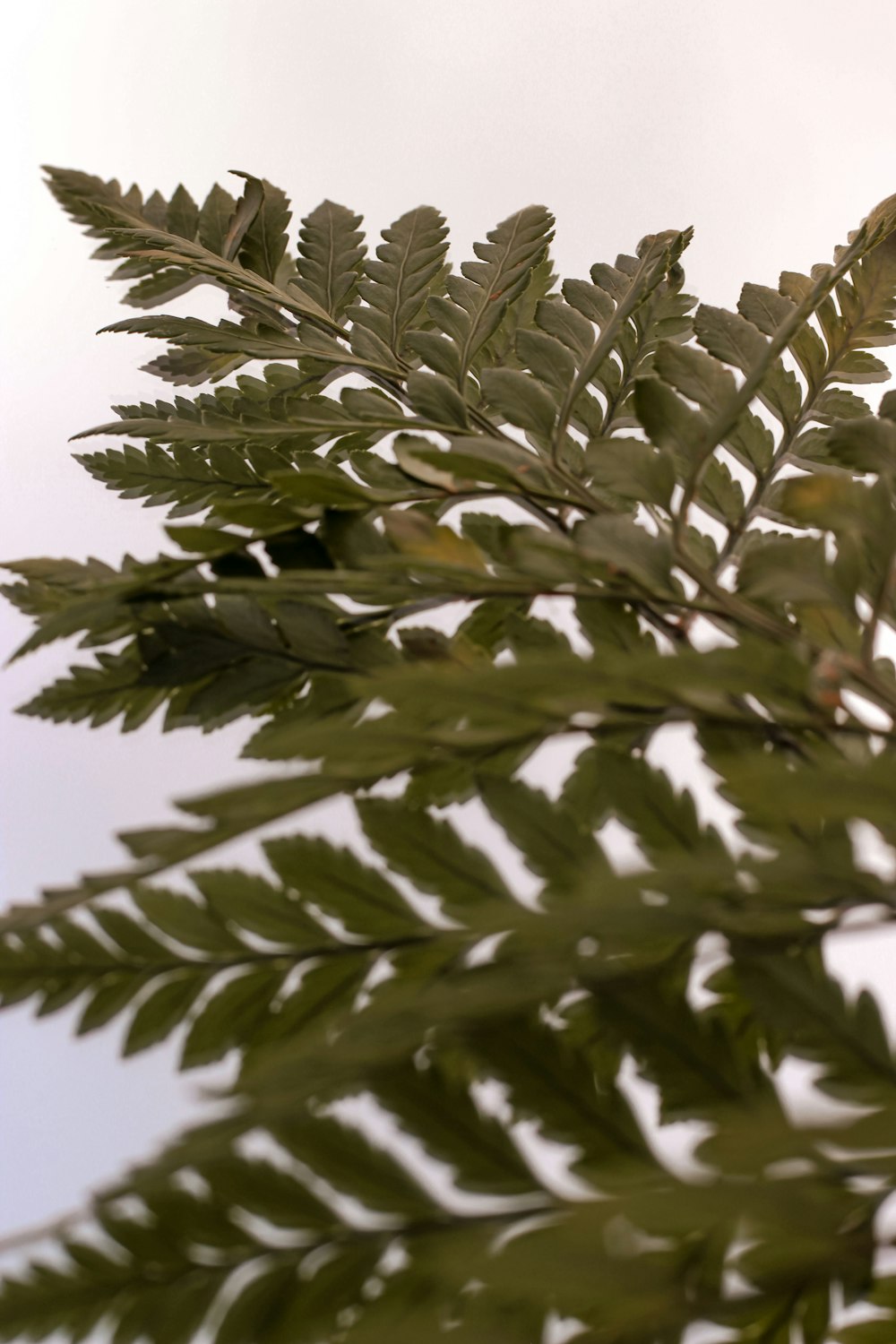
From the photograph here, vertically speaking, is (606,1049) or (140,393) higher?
(140,393)

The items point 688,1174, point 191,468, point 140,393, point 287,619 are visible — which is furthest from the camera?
point 140,393

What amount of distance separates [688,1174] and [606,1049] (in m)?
0.09

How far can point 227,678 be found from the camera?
0.34m

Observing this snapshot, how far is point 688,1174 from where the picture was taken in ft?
0.62

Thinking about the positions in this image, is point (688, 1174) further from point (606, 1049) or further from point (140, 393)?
point (140, 393)

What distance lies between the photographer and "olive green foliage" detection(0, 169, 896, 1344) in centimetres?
19

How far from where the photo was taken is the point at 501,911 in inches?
7.9

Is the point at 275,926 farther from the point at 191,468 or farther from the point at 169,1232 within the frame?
the point at 191,468

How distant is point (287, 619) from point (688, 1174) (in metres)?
0.18

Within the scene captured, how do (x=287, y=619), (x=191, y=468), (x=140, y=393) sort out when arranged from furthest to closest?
(x=140, y=393)
(x=191, y=468)
(x=287, y=619)

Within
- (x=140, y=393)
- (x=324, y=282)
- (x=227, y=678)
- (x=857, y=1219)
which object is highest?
(x=140, y=393)

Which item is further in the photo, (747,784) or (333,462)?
(333,462)

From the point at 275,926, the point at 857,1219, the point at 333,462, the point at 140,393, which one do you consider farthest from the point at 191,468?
the point at 140,393

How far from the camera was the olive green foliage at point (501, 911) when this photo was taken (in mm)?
185
